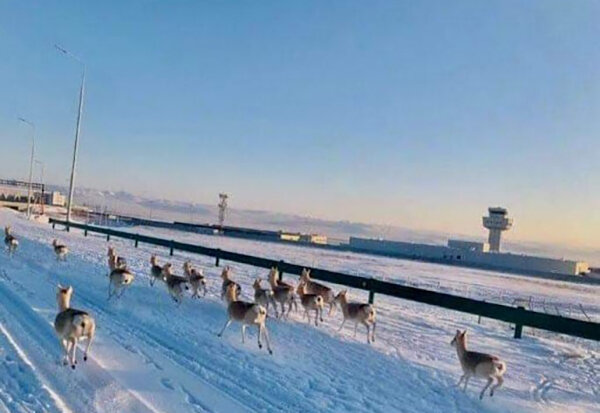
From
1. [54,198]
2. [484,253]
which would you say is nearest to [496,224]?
[484,253]

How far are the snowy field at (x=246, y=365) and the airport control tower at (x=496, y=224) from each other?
360ft

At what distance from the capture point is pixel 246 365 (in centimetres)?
1030

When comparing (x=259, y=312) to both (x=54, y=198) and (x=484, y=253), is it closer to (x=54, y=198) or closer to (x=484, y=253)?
(x=484, y=253)

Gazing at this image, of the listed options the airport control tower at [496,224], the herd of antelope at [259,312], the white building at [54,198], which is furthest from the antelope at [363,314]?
the white building at [54,198]

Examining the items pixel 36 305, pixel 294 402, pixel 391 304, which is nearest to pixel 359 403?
pixel 294 402

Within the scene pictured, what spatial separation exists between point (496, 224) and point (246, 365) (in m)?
120

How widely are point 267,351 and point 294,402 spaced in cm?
315

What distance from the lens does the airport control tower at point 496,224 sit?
4791 inches

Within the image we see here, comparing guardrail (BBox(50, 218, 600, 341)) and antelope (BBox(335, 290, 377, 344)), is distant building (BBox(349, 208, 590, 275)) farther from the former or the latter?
antelope (BBox(335, 290, 377, 344))

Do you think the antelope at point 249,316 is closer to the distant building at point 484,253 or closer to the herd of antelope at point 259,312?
the herd of antelope at point 259,312

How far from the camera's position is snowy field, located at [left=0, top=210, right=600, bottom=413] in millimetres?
8172

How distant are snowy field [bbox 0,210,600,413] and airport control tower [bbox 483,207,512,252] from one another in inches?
4317

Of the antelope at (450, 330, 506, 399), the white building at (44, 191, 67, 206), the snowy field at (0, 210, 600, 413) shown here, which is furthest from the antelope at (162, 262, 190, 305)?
the white building at (44, 191, 67, 206)

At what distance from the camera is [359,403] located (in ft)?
29.3
